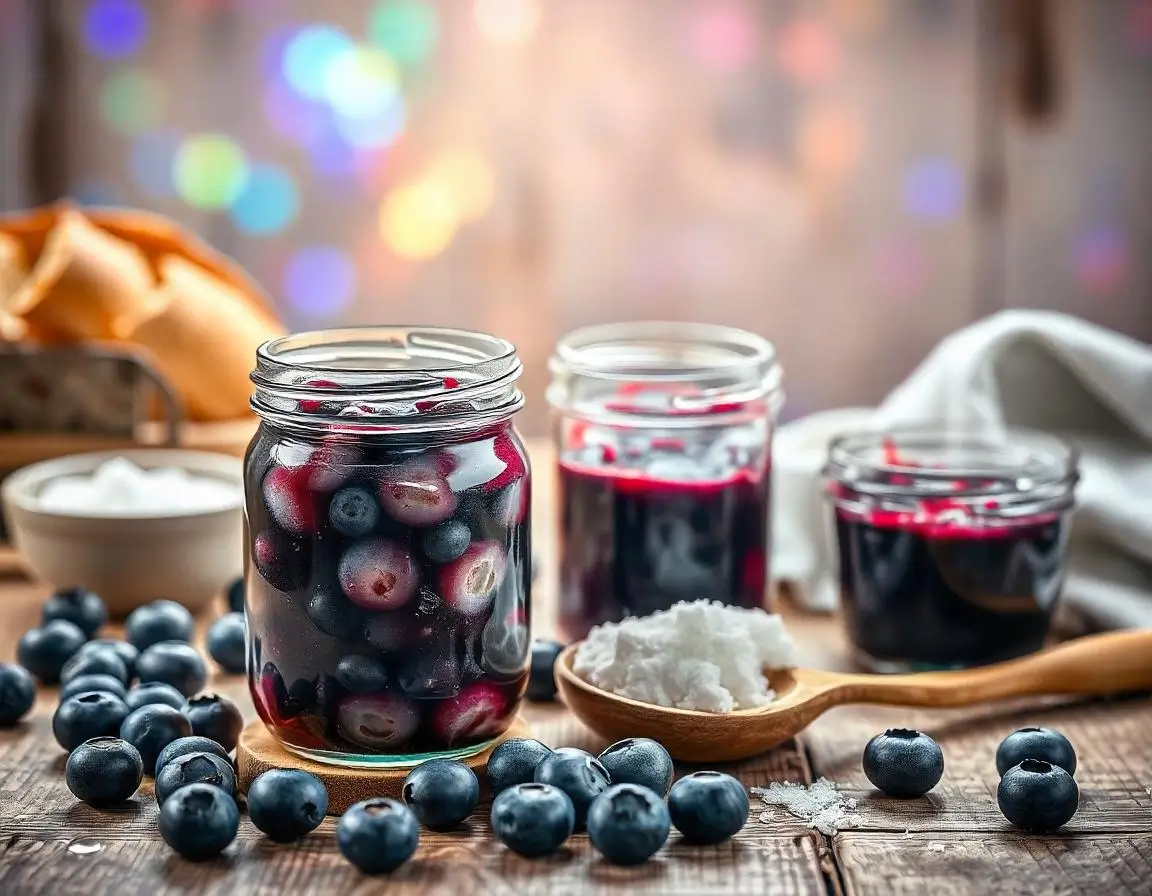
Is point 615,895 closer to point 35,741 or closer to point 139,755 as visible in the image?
point 139,755

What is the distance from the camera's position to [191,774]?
3.22ft

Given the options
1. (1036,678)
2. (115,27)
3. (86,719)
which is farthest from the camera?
(115,27)

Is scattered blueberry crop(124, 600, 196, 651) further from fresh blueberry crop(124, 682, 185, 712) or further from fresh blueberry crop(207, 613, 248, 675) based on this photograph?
fresh blueberry crop(124, 682, 185, 712)

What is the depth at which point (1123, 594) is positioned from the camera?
1.39 meters

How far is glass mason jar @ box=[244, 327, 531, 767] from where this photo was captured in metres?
0.95

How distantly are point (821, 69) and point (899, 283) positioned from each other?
492mm

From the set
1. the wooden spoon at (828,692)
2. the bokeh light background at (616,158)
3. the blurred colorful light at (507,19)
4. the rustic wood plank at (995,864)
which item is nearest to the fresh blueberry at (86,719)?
the wooden spoon at (828,692)

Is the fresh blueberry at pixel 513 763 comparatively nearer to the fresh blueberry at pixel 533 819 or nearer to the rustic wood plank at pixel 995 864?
the fresh blueberry at pixel 533 819

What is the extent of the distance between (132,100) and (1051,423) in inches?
85.0

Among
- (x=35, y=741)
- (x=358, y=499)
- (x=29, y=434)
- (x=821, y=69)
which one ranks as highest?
(x=821, y=69)

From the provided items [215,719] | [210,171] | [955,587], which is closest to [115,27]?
[210,171]

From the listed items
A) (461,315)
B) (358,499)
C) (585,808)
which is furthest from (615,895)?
(461,315)

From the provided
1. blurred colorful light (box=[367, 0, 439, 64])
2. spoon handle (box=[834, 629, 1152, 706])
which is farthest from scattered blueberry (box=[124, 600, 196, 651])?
blurred colorful light (box=[367, 0, 439, 64])

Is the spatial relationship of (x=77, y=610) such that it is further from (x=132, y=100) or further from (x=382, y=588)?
(x=132, y=100)
